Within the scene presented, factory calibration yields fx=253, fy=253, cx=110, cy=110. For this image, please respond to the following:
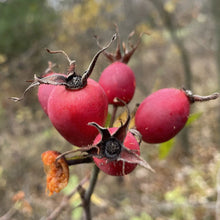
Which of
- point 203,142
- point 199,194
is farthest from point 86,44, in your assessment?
point 199,194

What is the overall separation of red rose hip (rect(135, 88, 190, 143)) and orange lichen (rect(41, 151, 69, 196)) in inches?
13.2

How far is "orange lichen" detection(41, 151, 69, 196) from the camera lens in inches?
38.5

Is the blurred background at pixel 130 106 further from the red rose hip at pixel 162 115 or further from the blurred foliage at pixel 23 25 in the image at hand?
the red rose hip at pixel 162 115

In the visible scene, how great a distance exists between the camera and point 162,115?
0.98m

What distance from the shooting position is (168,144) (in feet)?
4.71

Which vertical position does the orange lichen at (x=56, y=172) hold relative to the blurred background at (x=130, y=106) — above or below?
above

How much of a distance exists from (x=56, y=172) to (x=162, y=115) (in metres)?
0.47

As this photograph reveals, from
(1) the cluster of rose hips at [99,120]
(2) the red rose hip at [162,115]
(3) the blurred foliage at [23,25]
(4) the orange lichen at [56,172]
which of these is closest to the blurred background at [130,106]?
(3) the blurred foliage at [23,25]

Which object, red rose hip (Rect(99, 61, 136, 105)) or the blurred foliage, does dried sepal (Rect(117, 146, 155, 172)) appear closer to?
red rose hip (Rect(99, 61, 136, 105))

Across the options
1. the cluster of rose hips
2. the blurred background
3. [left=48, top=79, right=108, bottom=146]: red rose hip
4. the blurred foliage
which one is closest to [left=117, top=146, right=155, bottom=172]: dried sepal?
the cluster of rose hips

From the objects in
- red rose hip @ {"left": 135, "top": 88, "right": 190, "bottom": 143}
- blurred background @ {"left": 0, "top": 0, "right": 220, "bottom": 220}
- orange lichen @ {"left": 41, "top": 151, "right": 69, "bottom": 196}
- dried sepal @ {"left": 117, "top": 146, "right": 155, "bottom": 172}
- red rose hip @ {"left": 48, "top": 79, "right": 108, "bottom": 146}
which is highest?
red rose hip @ {"left": 48, "top": 79, "right": 108, "bottom": 146}

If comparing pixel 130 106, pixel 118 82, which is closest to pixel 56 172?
pixel 118 82

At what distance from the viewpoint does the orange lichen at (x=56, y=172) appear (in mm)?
979

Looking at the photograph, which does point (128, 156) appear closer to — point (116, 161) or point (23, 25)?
point (116, 161)
